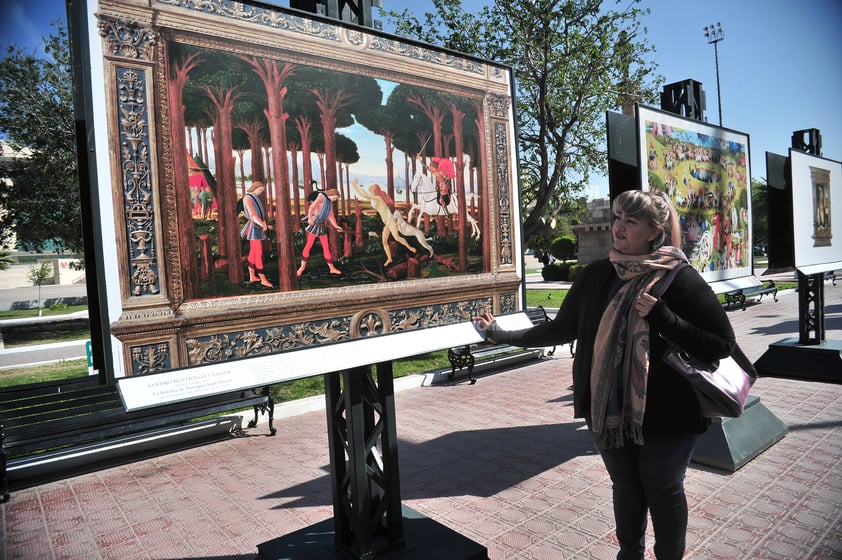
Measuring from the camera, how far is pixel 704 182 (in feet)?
20.4

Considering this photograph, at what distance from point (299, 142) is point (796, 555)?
3.90m

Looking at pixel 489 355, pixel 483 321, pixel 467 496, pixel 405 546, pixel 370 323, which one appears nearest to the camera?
pixel 370 323

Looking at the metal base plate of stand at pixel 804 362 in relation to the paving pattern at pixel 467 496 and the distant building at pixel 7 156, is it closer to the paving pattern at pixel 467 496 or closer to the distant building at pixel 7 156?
the paving pattern at pixel 467 496

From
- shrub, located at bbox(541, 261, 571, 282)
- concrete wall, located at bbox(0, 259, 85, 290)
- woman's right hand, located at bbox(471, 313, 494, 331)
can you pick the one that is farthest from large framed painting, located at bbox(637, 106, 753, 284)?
concrete wall, located at bbox(0, 259, 85, 290)

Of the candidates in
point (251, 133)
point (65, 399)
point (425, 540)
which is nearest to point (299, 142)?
point (251, 133)

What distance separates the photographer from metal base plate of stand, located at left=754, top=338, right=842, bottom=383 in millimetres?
7762

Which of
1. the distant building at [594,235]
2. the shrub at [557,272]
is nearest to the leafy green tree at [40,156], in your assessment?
the shrub at [557,272]

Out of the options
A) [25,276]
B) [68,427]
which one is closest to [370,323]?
[68,427]

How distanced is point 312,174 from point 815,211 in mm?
8124

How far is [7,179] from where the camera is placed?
48.4ft

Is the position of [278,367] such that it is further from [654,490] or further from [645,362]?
[654,490]

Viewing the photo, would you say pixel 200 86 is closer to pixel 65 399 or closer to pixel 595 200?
pixel 65 399

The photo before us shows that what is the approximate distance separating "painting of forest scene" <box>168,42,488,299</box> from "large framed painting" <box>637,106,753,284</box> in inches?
100

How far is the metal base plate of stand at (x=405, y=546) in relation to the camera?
3.32m
